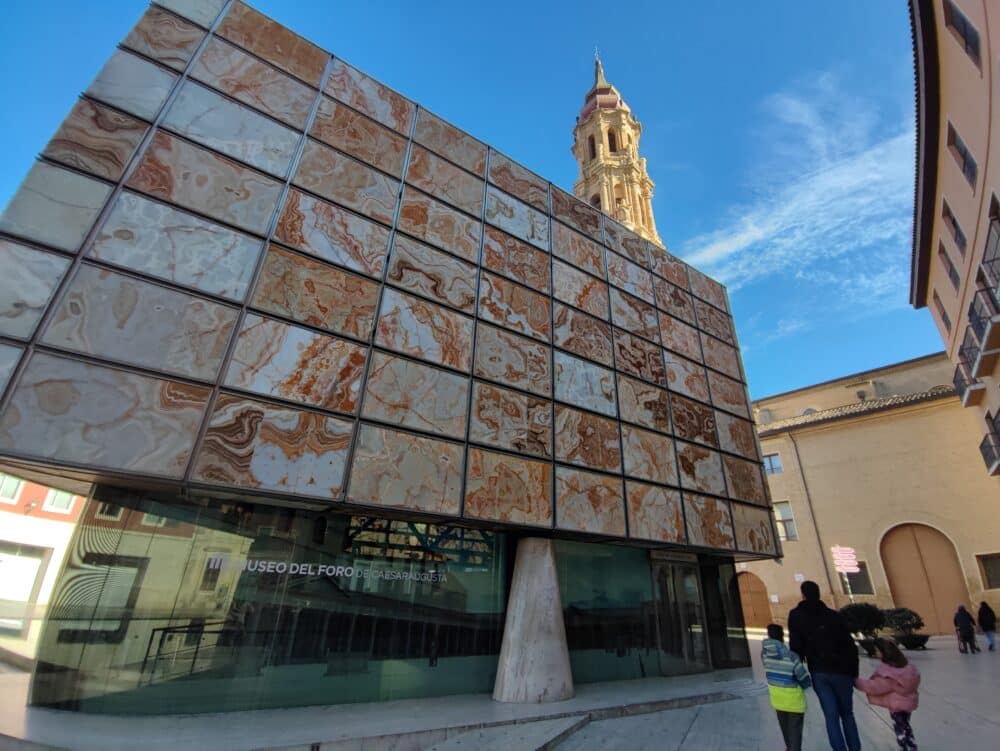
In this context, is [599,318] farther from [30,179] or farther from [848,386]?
[848,386]

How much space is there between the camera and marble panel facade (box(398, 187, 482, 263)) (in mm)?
10719

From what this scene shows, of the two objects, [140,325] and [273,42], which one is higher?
[273,42]

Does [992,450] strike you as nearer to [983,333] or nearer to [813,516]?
[983,333]

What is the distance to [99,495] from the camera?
6.96 meters

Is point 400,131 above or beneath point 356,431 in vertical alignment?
above

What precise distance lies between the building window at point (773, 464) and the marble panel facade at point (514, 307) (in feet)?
81.4

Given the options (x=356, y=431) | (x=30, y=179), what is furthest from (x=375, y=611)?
(x=30, y=179)

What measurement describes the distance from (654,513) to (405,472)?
6152mm

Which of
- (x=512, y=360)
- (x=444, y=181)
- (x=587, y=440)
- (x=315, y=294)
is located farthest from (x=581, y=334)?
(x=315, y=294)

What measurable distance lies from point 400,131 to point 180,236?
5899 mm

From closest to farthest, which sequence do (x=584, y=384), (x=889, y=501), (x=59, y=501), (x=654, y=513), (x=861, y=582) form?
(x=59, y=501), (x=654, y=513), (x=584, y=384), (x=861, y=582), (x=889, y=501)

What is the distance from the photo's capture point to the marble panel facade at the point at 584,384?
11.4 meters

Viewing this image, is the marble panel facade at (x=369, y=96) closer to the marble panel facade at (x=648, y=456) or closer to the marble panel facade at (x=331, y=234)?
the marble panel facade at (x=331, y=234)

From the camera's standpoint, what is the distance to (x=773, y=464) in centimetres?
3048
